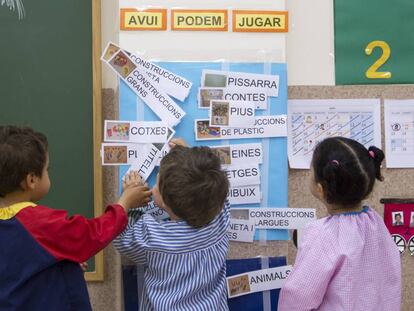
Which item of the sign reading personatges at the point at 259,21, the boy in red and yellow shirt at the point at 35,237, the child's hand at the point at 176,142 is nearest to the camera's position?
the boy in red and yellow shirt at the point at 35,237

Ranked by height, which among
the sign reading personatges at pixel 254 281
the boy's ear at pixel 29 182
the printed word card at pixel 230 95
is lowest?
the sign reading personatges at pixel 254 281

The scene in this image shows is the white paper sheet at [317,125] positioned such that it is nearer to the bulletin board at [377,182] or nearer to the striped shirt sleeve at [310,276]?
the bulletin board at [377,182]

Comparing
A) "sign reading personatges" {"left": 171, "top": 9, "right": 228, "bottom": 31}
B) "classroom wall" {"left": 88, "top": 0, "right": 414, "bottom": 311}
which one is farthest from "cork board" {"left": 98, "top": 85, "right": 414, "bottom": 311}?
"sign reading personatges" {"left": 171, "top": 9, "right": 228, "bottom": 31}

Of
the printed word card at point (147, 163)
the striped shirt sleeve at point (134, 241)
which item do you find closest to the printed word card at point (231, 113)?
the printed word card at point (147, 163)

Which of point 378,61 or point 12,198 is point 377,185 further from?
point 12,198

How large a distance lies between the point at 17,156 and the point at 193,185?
16.7 inches

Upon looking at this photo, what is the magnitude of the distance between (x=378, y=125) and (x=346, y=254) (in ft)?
2.13

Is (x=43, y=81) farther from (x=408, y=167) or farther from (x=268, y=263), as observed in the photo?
(x=408, y=167)

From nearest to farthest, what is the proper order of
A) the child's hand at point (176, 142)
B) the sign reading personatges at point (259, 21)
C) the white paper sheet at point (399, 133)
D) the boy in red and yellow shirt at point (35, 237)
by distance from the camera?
the boy in red and yellow shirt at point (35, 237) < the child's hand at point (176, 142) < the sign reading personatges at point (259, 21) < the white paper sheet at point (399, 133)

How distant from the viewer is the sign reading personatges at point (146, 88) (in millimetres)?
1483

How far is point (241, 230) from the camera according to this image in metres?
1.54

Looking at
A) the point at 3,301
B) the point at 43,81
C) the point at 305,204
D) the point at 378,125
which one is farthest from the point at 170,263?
the point at 378,125

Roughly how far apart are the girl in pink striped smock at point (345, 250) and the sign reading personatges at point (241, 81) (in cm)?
38

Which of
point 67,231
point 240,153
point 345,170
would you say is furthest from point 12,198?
point 345,170
